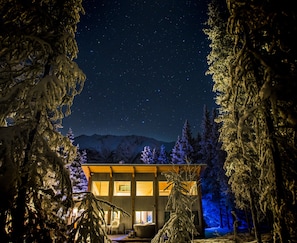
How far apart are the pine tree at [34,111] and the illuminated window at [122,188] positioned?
20396 millimetres

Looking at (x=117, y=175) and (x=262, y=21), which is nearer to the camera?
(x=262, y=21)

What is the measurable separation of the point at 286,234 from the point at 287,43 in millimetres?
3694

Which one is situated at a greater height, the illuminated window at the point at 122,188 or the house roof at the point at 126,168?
the house roof at the point at 126,168

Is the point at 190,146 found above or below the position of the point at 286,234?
Answer: above

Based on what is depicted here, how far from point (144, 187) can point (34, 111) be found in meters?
22.7

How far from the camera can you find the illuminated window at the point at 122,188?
25.3 meters

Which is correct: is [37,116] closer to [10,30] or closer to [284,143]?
[10,30]

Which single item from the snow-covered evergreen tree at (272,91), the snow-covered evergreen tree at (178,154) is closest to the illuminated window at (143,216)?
the snow-covered evergreen tree at (272,91)

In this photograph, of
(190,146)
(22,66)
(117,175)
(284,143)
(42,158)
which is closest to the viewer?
(284,143)

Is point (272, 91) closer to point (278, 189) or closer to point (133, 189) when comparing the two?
point (278, 189)

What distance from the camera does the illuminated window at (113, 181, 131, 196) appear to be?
2528 centimetres

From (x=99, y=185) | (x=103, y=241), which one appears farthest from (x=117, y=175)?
(x=103, y=241)

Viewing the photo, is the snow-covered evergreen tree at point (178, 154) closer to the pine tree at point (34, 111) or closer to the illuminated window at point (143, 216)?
the illuminated window at point (143, 216)

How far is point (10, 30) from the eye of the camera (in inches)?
202
